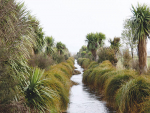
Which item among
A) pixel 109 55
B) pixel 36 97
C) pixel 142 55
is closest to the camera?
pixel 36 97

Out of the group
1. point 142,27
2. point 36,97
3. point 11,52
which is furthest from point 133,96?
point 142,27

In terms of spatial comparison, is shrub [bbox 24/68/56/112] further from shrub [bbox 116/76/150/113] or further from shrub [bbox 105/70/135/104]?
shrub [bbox 105/70/135/104]

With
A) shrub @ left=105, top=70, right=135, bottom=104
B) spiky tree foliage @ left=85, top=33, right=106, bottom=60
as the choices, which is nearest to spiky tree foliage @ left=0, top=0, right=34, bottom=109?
shrub @ left=105, top=70, right=135, bottom=104

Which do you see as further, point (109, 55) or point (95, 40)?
point (95, 40)

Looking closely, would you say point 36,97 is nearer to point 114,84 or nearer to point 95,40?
point 114,84

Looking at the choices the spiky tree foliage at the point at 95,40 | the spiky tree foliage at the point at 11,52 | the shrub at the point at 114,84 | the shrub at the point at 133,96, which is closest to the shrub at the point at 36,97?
the spiky tree foliage at the point at 11,52

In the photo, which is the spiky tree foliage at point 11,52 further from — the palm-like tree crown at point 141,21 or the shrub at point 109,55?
the shrub at point 109,55

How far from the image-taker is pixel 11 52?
4.93m

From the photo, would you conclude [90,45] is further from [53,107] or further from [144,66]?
[53,107]

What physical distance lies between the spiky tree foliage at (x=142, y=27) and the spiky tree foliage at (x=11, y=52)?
7.99m

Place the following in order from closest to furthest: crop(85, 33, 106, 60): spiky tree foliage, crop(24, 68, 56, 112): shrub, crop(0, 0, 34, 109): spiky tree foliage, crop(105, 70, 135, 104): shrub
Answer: crop(0, 0, 34, 109): spiky tree foliage → crop(24, 68, 56, 112): shrub → crop(105, 70, 135, 104): shrub → crop(85, 33, 106, 60): spiky tree foliage

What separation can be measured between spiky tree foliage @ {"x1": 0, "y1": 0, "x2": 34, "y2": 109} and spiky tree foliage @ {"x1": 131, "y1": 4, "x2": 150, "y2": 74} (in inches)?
314

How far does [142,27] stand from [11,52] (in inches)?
366

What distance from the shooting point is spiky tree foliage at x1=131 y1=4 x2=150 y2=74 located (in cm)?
1155
